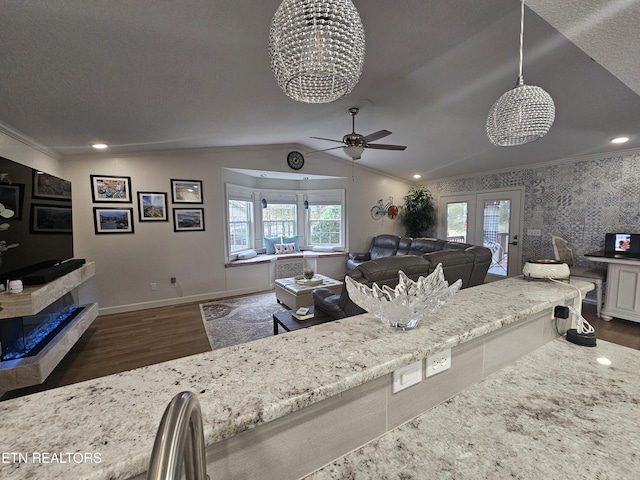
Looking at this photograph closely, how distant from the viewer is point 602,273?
12.1ft

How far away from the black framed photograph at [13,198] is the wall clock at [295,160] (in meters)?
3.71

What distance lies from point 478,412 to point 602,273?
14.7ft

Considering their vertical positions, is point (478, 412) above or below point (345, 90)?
below

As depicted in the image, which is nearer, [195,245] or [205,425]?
[205,425]

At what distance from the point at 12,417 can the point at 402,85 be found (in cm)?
342

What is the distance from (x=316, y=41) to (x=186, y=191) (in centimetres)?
413

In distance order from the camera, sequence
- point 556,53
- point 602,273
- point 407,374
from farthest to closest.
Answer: point 602,273, point 556,53, point 407,374

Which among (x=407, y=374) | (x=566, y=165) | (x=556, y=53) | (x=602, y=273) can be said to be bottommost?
(x=602, y=273)

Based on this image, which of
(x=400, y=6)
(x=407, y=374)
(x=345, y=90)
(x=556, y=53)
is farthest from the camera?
(x=556, y=53)

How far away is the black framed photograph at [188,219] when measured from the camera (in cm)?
441

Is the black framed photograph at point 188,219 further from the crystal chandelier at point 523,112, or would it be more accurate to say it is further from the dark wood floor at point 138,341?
the crystal chandelier at point 523,112

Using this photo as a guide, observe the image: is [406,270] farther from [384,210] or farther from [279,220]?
[384,210]

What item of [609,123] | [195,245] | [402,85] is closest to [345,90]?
[402,85]

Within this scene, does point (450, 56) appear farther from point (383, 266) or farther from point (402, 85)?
point (383, 266)
